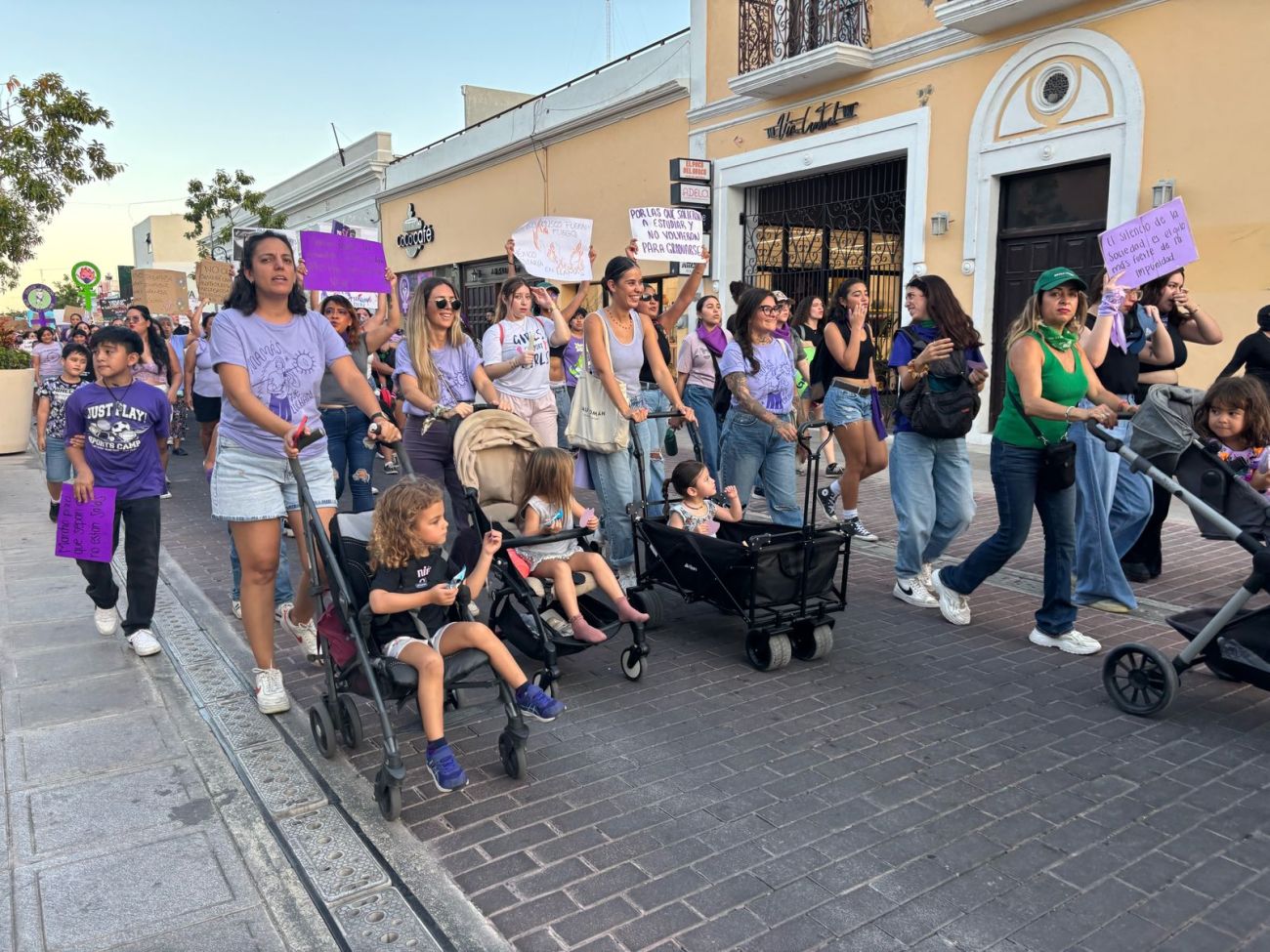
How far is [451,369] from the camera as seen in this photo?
583cm

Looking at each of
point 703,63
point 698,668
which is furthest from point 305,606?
point 703,63

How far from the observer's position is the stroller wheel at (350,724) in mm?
3727

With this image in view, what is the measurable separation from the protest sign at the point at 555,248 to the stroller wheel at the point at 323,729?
451cm

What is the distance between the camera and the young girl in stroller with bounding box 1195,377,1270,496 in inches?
166

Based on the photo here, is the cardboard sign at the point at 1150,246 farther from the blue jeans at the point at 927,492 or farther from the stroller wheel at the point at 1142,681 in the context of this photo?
the stroller wheel at the point at 1142,681

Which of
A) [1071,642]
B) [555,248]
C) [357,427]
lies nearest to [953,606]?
[1071,642]

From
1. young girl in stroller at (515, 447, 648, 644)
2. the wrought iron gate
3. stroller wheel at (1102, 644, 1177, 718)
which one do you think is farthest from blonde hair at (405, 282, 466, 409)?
the wrought iron gate

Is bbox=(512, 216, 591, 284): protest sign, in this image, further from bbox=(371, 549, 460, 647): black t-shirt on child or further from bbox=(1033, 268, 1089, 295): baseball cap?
bbox=(371, 549, 460, 647): black t-shirt on child

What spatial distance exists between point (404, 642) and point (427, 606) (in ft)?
0.75

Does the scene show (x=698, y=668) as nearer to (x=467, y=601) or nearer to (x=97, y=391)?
(x=467, y=601)

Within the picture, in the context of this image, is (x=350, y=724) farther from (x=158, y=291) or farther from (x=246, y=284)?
(x=158, y=291)

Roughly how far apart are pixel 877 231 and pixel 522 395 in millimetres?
8929

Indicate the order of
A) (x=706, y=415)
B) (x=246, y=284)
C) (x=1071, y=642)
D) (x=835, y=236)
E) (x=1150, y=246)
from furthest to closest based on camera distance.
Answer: (x=835, y=236), (x=706, y=415), (x=1150, y=246), (x=1071, y=642), (x=246, y=284)

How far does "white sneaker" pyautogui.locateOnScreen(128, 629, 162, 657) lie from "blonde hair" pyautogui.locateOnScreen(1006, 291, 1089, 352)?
4.74 metres
